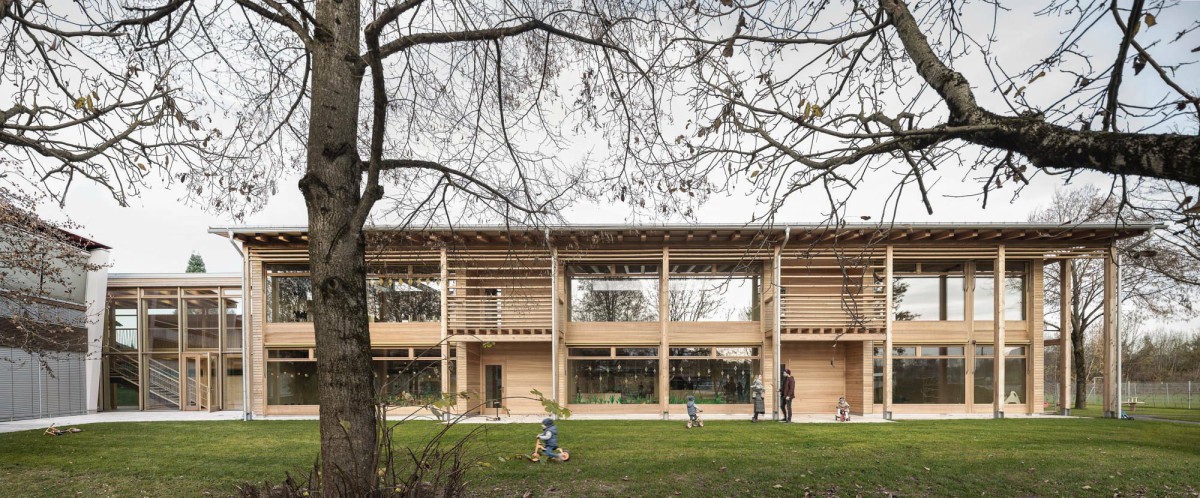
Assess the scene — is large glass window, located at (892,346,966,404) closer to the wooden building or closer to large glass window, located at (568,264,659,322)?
the wooden building

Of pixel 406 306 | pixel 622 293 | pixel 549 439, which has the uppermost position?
pixel 622 293

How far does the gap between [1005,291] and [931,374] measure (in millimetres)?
3073

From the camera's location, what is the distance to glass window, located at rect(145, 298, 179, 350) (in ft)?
65.7

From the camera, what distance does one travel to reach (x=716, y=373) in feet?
55.6

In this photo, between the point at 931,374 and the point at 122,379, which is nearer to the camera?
the point at 931,374

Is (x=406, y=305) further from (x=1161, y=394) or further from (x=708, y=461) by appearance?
(x=1161, y=394)

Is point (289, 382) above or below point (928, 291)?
below

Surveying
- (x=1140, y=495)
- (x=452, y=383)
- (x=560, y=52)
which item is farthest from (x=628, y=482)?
(x=452, y=383)

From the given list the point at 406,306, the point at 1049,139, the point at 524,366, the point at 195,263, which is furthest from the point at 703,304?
the point at 195,263

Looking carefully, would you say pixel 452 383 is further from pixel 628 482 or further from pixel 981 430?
pixel 981 430

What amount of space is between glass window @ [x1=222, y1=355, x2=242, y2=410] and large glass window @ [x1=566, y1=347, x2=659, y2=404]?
37.6ft

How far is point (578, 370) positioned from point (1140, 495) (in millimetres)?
11970

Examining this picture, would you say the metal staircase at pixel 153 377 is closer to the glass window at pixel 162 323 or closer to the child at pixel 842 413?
the glass window at pixel 162 323

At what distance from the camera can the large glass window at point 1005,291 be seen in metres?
17.0
